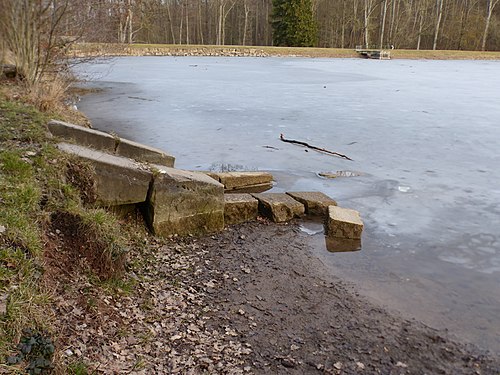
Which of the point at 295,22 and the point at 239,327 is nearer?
the point at 239,327

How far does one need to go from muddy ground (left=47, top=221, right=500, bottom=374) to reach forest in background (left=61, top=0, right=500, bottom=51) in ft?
161

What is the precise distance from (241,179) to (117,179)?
267 centimetres

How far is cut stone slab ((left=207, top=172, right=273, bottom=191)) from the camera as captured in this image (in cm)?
754

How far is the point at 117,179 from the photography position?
539cm

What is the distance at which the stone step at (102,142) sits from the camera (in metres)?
6.67

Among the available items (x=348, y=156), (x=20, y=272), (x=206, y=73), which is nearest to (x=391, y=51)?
(x=206, y=73)


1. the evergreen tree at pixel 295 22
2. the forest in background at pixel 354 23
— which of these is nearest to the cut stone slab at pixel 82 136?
the forest in background at pixel 354 23

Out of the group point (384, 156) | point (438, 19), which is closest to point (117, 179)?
point (384, 156)

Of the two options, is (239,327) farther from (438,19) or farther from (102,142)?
(438,19)

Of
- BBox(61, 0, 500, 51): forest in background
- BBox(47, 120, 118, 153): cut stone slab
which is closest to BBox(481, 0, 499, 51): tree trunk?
BBox(61, 0, 500, 51): forest in background

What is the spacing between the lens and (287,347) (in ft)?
12.4

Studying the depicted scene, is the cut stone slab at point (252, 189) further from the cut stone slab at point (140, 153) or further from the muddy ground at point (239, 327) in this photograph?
the muddy ground at point (239, 327)

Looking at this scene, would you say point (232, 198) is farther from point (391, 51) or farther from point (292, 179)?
point (391, 51)

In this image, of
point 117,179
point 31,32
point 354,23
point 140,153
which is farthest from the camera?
point 354,23
